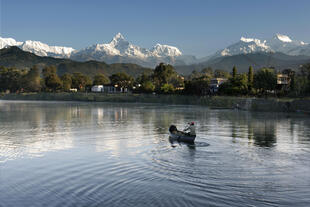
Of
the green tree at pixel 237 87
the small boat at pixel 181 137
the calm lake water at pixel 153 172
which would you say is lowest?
the calm lake water at pixel 153 172

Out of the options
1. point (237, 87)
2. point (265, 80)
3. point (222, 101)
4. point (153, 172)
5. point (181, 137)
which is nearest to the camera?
point (153, 172)

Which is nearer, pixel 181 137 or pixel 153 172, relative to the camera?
pixel 153 172

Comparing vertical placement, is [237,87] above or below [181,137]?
above

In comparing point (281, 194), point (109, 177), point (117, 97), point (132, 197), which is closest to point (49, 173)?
point (109, 177)

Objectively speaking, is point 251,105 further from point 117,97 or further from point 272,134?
point 117,97

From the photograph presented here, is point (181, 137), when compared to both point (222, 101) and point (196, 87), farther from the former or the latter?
point (196, 87)

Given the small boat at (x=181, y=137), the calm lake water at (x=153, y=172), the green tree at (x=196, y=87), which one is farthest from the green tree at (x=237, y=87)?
the small boat at (x=181, y=137)

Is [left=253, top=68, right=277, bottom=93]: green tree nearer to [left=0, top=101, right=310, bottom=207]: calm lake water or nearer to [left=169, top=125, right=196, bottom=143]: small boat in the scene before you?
[left=0, top=101, right=310, bottom=207]: calm lake water

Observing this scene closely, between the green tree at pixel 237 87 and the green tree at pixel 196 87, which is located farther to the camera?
the green tree at pixel 196 87

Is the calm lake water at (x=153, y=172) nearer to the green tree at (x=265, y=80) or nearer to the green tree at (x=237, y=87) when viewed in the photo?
the green tree at (x=237, y=87)

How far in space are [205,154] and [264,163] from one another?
564 centimetres

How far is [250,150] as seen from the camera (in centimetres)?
3191

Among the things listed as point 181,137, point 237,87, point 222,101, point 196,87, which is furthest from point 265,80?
point 181,137

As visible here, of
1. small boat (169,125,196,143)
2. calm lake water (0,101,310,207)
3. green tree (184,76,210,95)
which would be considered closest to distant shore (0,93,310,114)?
green tree (184,76,210,95)
